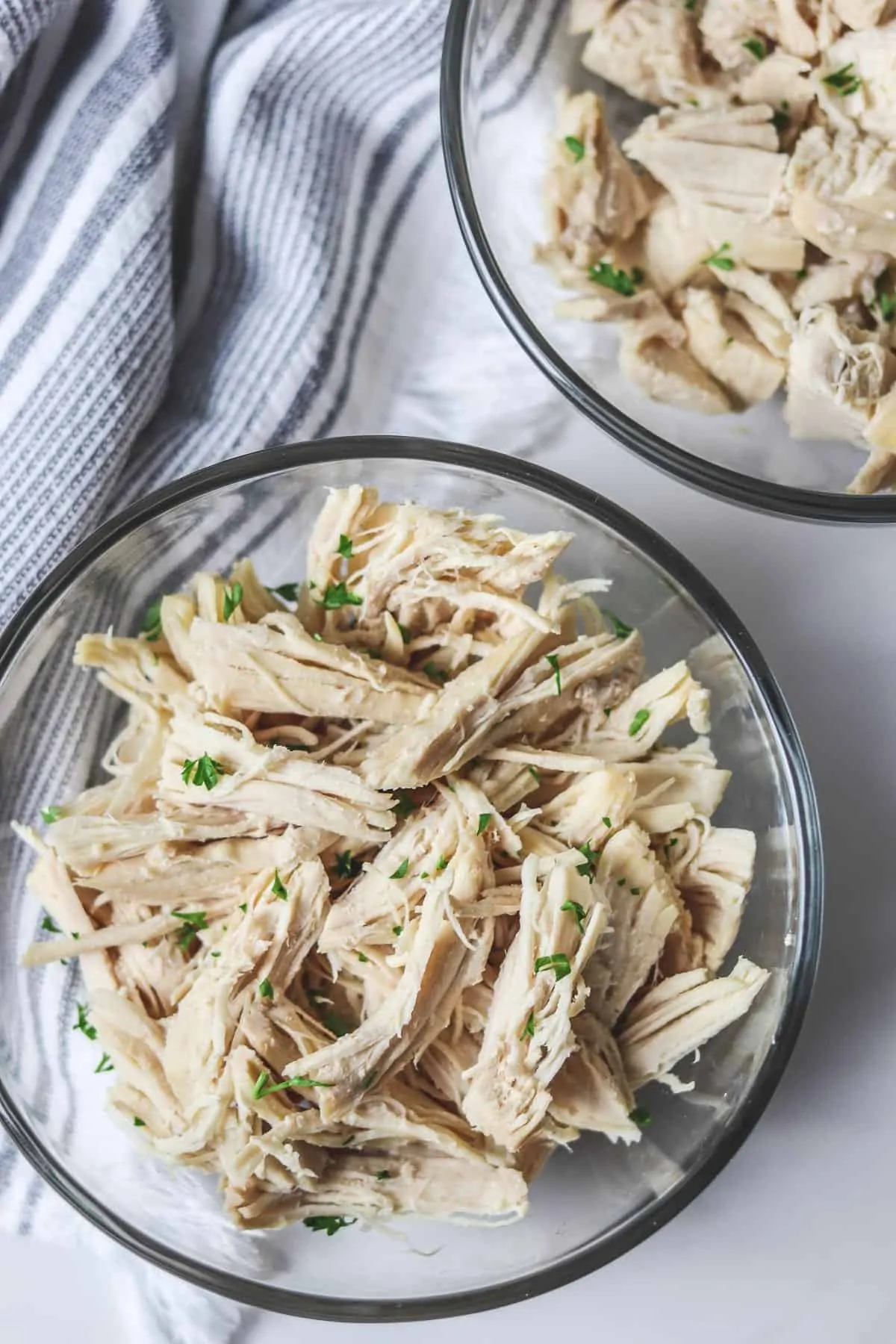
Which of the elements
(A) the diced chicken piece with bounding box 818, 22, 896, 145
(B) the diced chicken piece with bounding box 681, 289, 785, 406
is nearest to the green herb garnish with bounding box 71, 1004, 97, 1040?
(B) the diced chicken piece with bounding box 681, 289, 785, 406

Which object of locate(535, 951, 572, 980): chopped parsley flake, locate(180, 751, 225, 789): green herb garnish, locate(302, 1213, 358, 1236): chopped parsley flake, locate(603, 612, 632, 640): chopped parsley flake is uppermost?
locate(603, 612, 632, 640): chopped parsley flake

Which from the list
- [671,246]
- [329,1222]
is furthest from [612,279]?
[329,1222]

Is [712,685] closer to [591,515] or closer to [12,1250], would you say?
[591,515]

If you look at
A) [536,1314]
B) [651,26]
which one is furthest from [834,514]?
[536,1314]

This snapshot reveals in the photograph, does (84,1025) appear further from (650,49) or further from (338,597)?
(650,49)

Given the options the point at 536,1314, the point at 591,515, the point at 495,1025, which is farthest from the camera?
the point at 536,1314

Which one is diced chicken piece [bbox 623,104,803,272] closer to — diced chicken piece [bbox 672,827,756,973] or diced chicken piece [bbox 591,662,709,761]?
diced chicken piece [bbox 591,662,709,761]

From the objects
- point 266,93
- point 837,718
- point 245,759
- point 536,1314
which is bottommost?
point 536,1314
